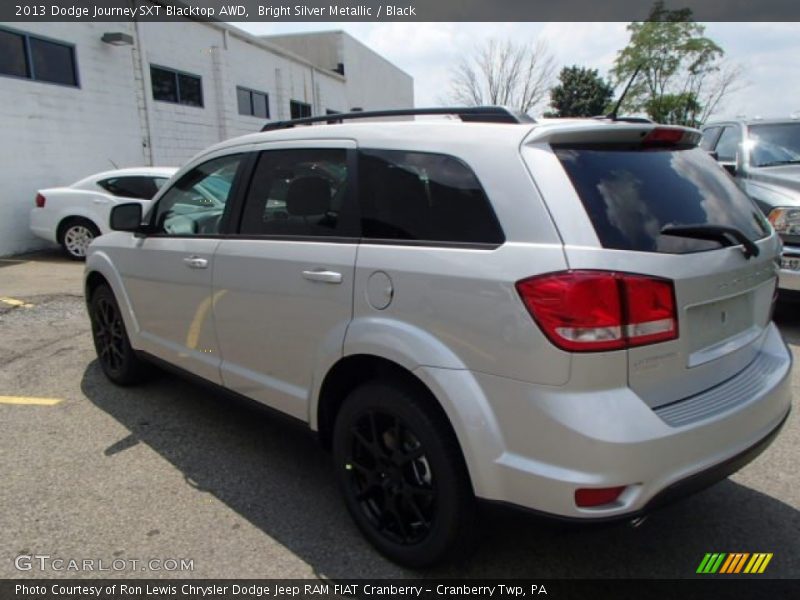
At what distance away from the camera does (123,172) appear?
10.2 m

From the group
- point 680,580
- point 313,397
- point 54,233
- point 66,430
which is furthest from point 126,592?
point 54,233

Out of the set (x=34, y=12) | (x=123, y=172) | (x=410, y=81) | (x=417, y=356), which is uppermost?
(x=410, y=81)

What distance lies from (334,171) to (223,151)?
1.02 meters

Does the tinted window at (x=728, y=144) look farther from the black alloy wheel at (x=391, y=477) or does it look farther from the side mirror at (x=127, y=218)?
the side mirror at (x=127, y=218)

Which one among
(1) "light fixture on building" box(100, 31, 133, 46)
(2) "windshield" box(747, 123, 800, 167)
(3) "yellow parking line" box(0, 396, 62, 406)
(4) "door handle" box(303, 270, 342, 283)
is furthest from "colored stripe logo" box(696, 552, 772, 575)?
(1) "light fixture on building" box(100, 31, 133, 46)

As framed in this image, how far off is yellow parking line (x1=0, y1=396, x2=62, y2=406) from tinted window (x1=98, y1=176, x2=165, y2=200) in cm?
650

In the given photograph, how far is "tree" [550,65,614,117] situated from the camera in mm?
46000

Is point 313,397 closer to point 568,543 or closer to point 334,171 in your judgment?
point 334,171

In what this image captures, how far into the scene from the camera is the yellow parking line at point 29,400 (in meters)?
4.25

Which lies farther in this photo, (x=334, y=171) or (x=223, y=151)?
(x=223, y=151)

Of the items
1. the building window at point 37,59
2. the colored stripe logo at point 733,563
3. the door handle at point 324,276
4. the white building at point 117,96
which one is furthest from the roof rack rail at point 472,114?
the building window at point 37,59

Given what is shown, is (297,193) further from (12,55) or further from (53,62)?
(53,62)

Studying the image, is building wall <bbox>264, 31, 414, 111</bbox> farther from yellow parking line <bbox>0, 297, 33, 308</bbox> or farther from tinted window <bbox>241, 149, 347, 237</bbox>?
tinted window <bbox>241, 149, 347, 237</bbox>

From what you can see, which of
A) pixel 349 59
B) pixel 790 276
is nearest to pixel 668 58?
pixel 349 59
